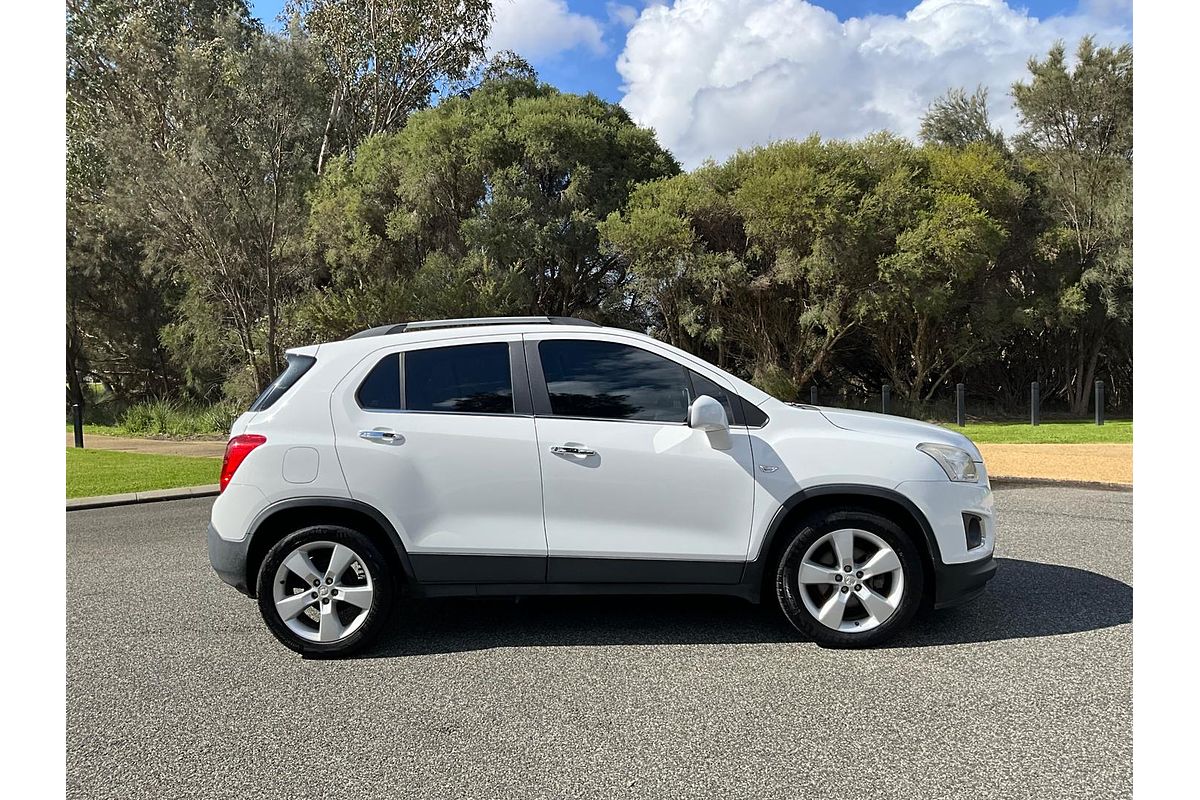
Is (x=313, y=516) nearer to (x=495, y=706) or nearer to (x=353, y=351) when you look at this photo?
(x=353, y=351)

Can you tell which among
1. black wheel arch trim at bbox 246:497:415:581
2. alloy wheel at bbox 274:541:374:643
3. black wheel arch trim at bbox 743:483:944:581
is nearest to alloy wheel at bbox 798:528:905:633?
black wheel arch trim at bbox 743:483:944:581

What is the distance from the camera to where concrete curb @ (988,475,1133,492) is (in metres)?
10.5

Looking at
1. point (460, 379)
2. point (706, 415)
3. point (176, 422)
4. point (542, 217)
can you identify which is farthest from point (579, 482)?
point (176, 422)

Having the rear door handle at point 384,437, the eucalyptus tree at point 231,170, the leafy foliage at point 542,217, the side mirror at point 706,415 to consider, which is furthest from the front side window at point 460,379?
the eucalyptus tree at point 231,170

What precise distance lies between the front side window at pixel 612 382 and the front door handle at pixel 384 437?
0.87 m

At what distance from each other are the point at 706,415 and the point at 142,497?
366 inches

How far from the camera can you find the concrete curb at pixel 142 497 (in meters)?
10.4

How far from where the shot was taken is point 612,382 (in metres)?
4.75

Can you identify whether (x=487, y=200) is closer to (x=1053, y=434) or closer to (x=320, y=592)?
(x=1053, y=434)

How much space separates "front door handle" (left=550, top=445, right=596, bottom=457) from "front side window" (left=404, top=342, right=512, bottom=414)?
36 centimetres

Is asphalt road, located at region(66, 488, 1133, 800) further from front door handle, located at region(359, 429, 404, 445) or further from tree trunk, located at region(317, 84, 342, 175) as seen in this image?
tree trunk, located at region(317, 84, 342, 175)

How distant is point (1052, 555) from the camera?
6.80 m

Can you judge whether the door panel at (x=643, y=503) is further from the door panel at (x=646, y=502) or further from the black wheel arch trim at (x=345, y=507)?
the black wheel arch trim at (x=345, y=507)

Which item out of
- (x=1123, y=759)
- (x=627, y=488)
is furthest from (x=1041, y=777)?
(x=627, y=488)
